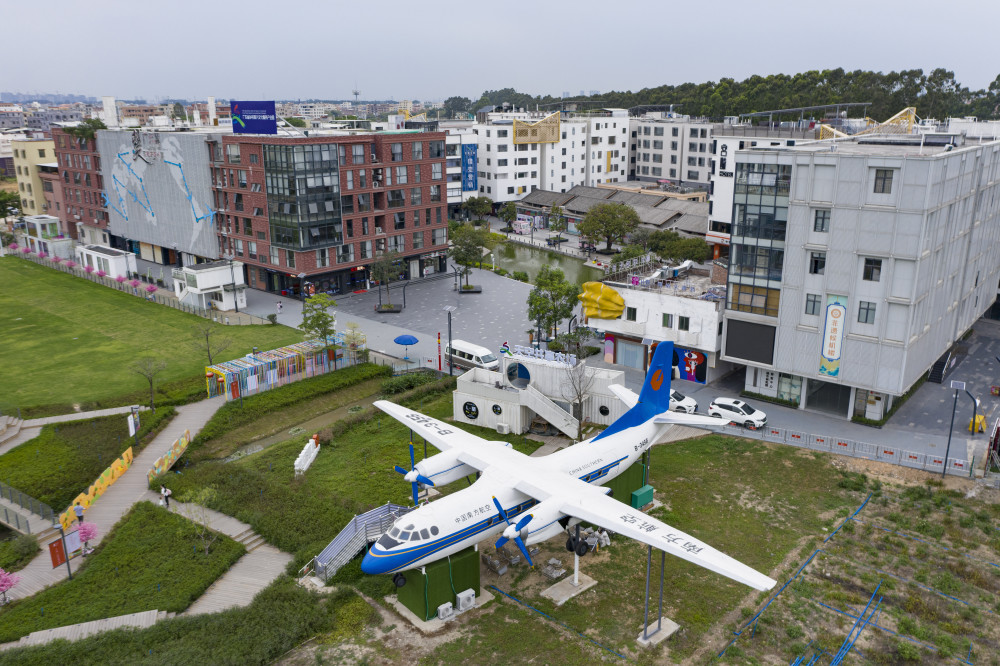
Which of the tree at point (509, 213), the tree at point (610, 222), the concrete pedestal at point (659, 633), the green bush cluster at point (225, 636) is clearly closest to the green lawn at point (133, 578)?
the green bush cluster at point (225, 636)

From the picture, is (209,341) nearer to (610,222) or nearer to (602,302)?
(602,302)

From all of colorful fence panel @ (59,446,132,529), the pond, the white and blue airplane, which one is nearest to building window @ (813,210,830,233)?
the white and blue airplane

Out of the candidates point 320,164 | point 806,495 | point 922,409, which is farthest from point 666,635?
point 320,164

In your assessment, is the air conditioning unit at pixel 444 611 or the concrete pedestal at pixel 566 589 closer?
the air conditioning unit at pixel 444 611

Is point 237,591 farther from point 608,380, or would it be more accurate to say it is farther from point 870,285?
point 870,285

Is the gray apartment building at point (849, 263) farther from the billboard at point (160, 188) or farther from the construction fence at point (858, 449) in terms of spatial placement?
the billboard at point (160, 188)

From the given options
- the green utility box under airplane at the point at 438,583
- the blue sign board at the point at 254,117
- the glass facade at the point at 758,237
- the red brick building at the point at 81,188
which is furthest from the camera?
the red brick building at the point at 81,188
